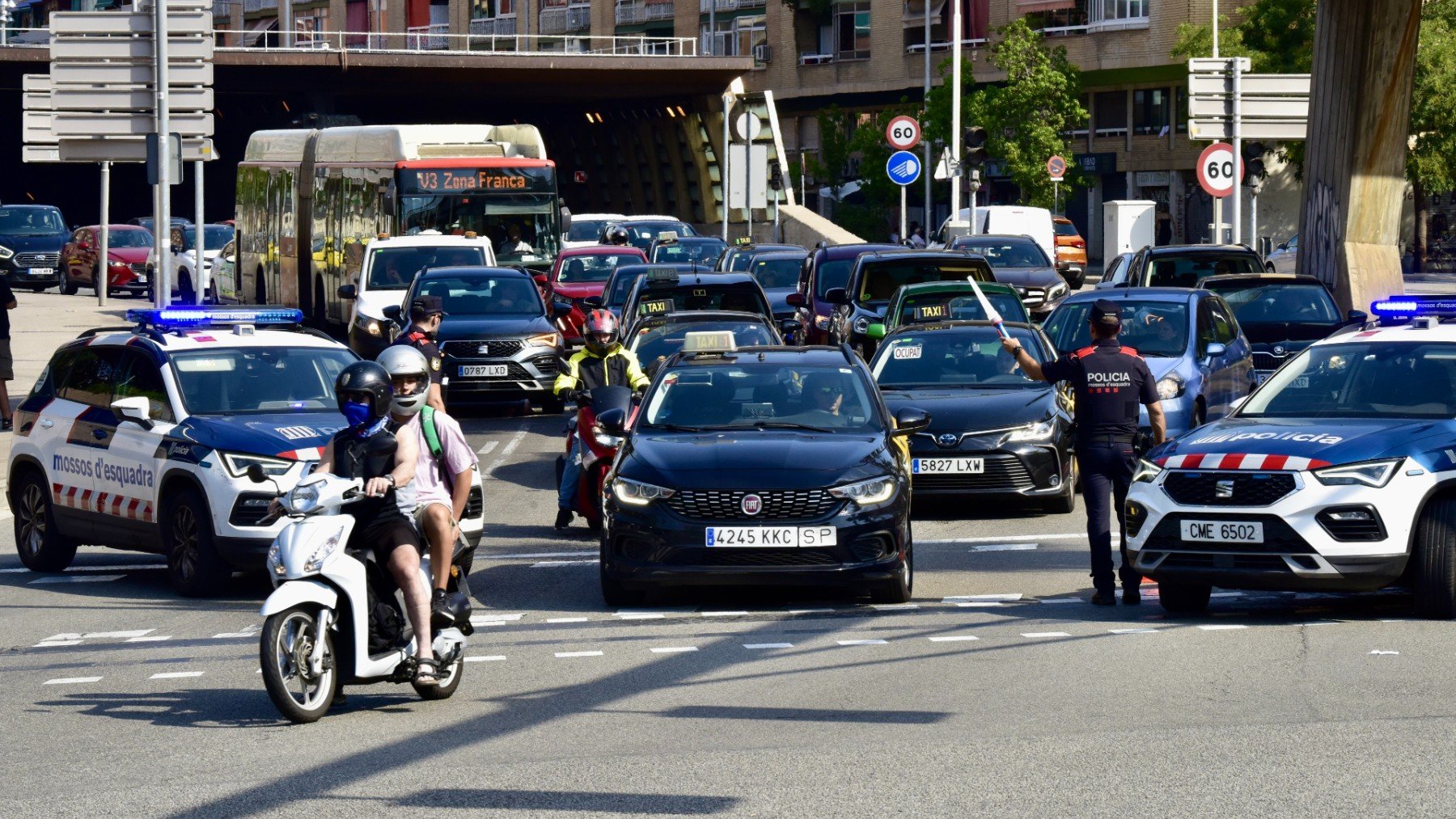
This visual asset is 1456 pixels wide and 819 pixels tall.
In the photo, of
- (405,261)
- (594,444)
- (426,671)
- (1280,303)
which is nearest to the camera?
(426,671)

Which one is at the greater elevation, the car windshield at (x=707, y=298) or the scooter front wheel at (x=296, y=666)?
the car windshield at (x=707, y=298)

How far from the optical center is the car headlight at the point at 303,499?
8.91m

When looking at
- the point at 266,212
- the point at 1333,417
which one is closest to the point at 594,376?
the point at 1333,417

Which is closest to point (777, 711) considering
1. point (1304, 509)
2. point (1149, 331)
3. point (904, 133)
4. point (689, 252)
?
point (1304, 509)

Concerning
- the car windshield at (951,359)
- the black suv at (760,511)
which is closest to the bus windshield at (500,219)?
the car windshield at (951,359)

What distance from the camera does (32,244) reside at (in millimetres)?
54875

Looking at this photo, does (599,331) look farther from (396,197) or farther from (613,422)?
(396,197)

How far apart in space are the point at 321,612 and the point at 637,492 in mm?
3434

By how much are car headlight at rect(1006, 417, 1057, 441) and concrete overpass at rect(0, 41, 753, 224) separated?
4563cm

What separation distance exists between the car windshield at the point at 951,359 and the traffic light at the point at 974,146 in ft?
52.6

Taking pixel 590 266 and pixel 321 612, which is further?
pixel 590 266

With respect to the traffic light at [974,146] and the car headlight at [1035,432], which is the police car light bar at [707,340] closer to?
the car headlight at [1035,432]

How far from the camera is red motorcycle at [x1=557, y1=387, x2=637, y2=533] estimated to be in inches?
605

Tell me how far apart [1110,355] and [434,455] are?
4356 millimetres
